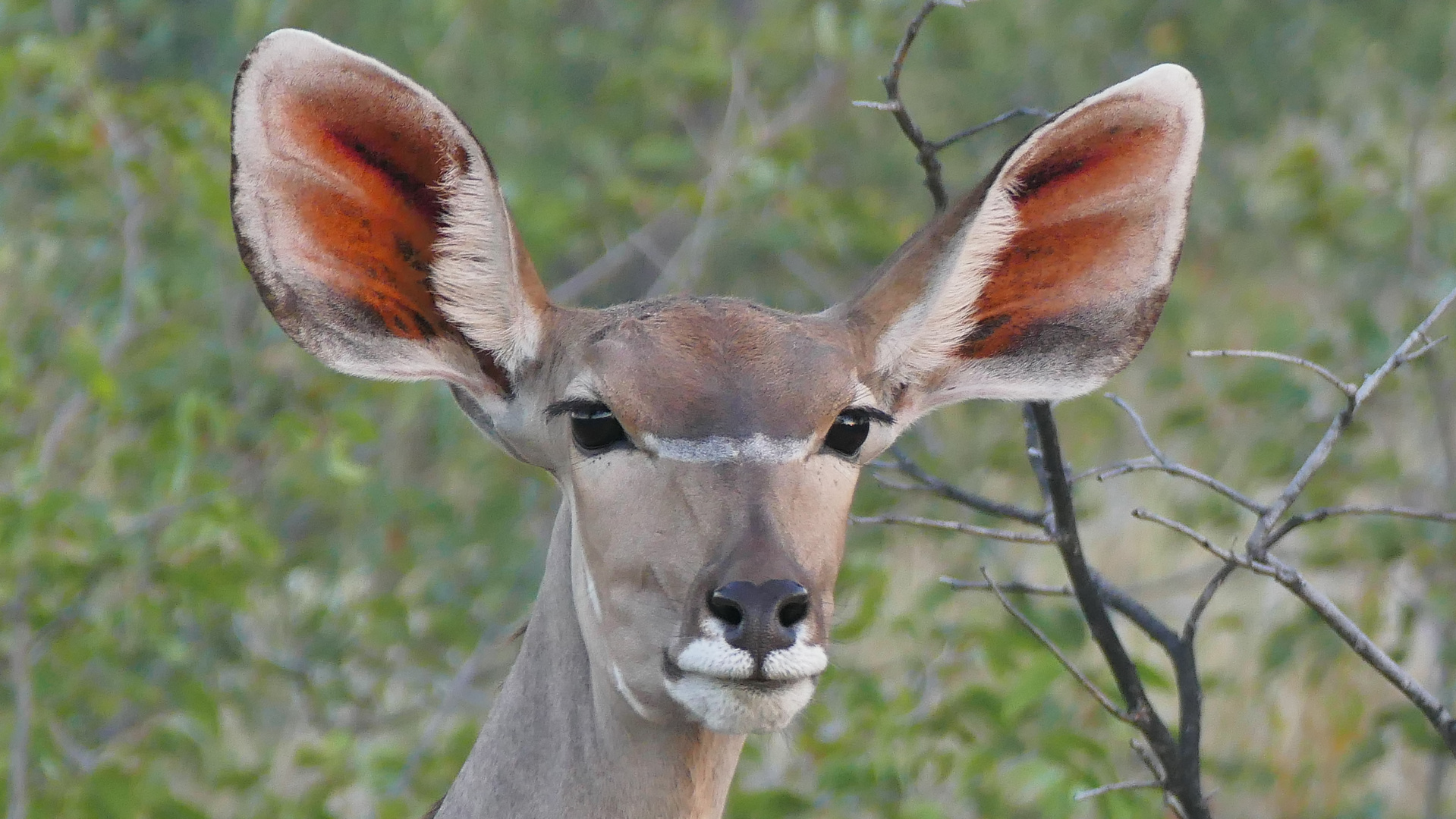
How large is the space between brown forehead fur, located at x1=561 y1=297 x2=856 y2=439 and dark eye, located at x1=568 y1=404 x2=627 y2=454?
43 mm

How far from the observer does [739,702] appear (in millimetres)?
2664

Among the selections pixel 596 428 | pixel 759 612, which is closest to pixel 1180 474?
pixel 759 612

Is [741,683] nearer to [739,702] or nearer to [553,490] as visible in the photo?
[739,702]

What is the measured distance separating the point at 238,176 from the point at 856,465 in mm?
1268

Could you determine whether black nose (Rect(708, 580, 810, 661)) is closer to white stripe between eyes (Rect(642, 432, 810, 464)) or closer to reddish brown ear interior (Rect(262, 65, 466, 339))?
white stripe between eyes (Rect(642, 432, 810, 464))

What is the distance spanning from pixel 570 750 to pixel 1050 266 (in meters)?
1.42

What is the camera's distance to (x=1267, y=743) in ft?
25.3

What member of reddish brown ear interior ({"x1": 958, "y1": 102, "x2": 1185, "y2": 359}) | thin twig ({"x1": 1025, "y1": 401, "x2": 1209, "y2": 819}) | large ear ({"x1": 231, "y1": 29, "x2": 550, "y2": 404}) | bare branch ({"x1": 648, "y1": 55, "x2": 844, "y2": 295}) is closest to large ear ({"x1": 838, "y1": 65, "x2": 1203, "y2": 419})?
reddish brown ear interior ({"x1": 958, "y1": 102, "x2": 1185, "y2": 359})

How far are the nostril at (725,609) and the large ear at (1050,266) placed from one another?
0.86 metres

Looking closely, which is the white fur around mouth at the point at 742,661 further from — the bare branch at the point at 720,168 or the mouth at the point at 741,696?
the bare branch at the point at 720,168

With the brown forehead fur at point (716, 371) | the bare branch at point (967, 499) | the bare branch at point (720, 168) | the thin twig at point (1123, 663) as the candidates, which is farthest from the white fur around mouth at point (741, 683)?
the bare branch at point (720, 168)

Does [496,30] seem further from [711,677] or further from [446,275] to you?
[711,677]

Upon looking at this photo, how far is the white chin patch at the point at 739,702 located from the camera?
2658 mm

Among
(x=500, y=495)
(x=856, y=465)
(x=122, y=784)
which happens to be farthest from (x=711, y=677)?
(x=500, y=495)
